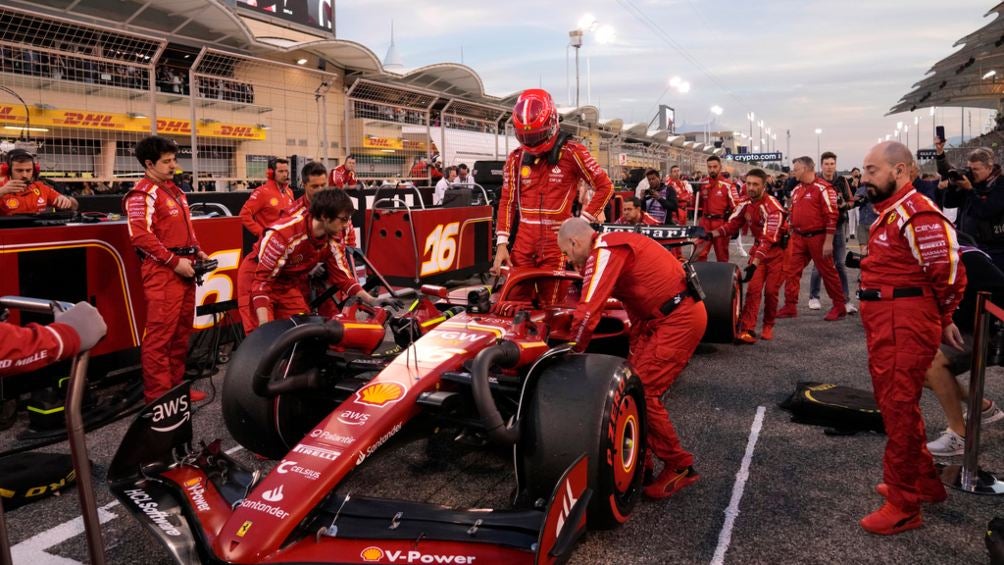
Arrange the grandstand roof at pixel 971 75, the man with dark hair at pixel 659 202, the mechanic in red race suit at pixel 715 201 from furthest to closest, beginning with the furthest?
1. the grandstand roof at pixel 971 75
2. the man with dark hair at pixel 659 202
3. the mechanic in red race suit at pixel 715 201

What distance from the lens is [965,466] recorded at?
365 cm

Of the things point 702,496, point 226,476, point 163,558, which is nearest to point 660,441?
point 702,496

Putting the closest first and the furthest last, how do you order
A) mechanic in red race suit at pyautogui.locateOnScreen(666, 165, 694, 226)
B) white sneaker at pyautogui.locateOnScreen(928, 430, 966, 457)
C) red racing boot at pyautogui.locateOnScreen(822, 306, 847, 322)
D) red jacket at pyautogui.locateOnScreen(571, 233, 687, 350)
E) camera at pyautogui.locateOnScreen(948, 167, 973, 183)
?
red jacket at pyautogui.locateOnScreen(571, 233, 687, 350)
white sneaker at pyautogui.locateOnScreen(928, 430, 966, 457)
camera at pyautogui.locateOnScreen(948, 167, 973, 183)
red racing boot at pyautogui.locateOnScreen(822, 306, 847, 322)
mechanic in red race suit at pyautogui.locateOnScreen(666, 165, 694, 226)

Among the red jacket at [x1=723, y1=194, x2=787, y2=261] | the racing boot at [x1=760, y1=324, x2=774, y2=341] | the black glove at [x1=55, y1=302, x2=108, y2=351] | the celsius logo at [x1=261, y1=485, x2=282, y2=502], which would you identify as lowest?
the racing boot at [x1=760, y1=324, x2=774, y2=341]

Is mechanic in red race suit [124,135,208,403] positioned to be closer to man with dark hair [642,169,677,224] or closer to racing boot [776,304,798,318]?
racing boot [776,304,798,318]

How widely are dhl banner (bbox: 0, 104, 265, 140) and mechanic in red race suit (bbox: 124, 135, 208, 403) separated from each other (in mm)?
3213

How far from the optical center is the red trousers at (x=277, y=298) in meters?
4.96

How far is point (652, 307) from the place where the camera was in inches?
150

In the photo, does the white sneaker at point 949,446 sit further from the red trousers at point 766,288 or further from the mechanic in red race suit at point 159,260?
the mechanic in red race suit at point 159,260

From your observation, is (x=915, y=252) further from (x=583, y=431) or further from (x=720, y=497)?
(x=583, y=431)

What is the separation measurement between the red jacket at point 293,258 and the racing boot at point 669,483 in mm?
2402

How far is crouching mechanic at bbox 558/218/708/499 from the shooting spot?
11.6ft

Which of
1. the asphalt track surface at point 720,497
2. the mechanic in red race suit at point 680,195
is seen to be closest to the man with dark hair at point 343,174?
the mechanic in red race suit at point 680,195

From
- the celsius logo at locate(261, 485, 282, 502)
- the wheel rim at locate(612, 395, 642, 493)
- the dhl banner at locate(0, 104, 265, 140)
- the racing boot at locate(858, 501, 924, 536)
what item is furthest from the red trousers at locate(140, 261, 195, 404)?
the racing boot at locate(858, 501, 924, 536)
